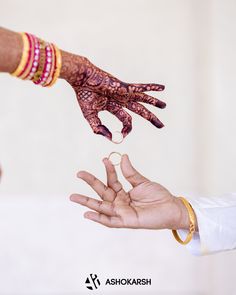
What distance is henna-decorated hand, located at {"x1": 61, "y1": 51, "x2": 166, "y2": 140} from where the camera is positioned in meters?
0.89

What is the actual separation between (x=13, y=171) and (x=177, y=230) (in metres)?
0.89

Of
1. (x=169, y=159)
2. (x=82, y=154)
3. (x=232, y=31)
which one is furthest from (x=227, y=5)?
(x=82, y=154)

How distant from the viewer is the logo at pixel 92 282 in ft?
5.71

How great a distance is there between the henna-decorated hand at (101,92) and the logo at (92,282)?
0.92m

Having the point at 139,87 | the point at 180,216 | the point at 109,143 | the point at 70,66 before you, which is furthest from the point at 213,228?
the point at 109,143

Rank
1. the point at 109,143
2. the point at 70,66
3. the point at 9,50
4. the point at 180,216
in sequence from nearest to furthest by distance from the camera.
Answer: the point at 9,50, the point at 70,66, the point at 180,216, the point at 109,143

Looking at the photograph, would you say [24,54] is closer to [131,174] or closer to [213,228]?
[131,174]

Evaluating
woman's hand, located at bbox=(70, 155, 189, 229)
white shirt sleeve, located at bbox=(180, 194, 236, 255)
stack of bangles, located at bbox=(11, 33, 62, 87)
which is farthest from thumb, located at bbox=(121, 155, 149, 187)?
stack of bangles, located at bbox=(11, 33, 62, 87)

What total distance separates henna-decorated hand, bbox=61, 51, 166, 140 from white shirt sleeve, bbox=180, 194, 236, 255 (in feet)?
0.73

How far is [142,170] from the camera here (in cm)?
176

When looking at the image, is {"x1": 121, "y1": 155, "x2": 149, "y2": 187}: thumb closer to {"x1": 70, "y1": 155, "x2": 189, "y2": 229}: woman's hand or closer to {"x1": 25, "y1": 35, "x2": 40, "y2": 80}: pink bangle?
{"x1": 70, "y1": 155, "x2": 189, "y2": 229}: woman's hand

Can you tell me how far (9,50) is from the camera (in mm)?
738

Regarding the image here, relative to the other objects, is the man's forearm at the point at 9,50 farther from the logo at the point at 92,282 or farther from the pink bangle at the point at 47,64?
the logo at the point at 92,282

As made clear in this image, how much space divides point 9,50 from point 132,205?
1.36ft
